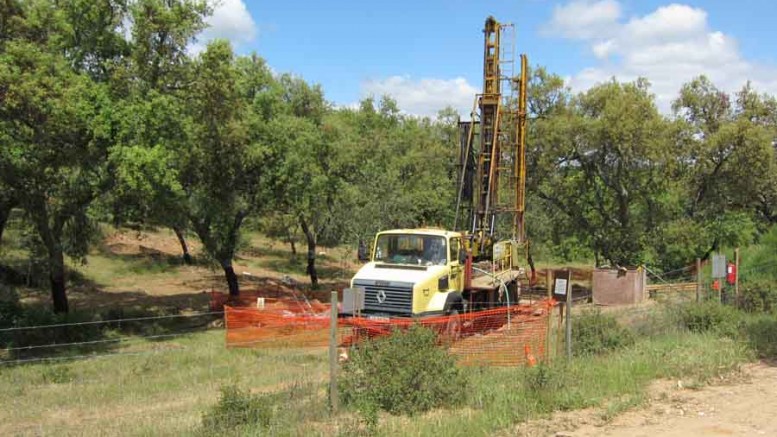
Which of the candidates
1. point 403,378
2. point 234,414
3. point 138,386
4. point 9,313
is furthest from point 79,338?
point 403,378

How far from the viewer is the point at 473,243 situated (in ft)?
58.4

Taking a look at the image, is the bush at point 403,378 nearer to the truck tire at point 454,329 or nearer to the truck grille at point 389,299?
the truck tire at point 454,329

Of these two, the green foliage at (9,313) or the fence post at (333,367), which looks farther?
the green foliage at (9,313)

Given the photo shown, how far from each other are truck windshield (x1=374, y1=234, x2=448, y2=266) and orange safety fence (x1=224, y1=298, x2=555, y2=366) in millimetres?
1782

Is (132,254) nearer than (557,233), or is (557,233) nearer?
(557,233)

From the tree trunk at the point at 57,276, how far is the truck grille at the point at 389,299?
1119 cm

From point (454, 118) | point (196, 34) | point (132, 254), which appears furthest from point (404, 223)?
point (132, 254)

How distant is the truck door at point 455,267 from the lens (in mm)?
15669

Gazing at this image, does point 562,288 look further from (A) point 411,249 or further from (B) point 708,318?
(A) point 411,249

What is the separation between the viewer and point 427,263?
1546cm

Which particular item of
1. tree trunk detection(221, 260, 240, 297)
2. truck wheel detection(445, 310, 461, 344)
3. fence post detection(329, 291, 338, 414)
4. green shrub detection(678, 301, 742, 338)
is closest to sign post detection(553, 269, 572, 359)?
truck wheel detection(445, 310, 461, 344)

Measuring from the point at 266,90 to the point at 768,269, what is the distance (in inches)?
723

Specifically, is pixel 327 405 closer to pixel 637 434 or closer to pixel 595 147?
pixel 637 434

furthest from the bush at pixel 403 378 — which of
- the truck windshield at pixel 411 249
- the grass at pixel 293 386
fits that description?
the truck windshield at pixel 411 249
